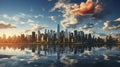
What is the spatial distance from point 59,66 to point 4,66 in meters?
4.84

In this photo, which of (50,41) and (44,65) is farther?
(50,41)

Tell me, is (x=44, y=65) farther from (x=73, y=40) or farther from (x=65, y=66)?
(x=73, y=40)

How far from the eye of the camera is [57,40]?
12656 cm

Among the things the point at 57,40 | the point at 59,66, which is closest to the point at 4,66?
the point at 59,66

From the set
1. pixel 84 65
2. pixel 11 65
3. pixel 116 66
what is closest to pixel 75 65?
pixel 84 65

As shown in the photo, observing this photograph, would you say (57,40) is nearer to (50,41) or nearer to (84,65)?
(50,41)

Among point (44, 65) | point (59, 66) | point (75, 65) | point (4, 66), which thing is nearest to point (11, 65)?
point (4, 66)

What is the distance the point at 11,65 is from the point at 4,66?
815 millimetres

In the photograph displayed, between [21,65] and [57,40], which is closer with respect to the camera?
[21,65]

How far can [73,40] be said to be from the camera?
13188cm

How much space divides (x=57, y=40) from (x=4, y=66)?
10538 centimetres

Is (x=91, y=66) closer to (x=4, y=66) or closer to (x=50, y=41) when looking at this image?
(x=4, y=66)

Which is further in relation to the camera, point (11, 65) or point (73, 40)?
point (73, 40)

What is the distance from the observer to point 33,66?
70.4 ft
